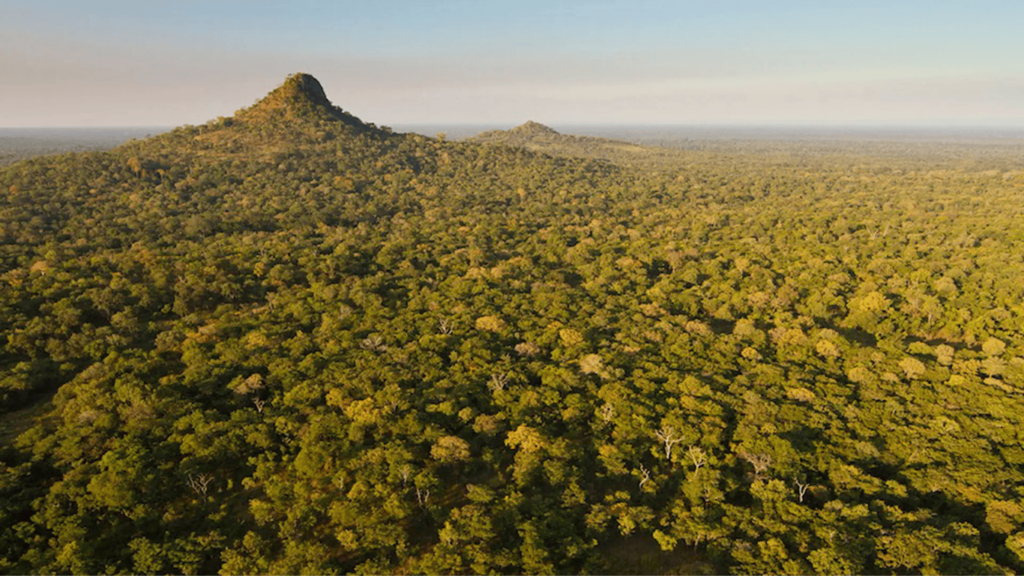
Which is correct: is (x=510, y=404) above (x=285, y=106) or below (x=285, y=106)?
below

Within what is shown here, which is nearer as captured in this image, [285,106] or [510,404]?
[510,404]

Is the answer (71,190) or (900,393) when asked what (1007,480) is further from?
(71,190)

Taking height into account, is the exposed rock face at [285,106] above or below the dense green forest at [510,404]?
above

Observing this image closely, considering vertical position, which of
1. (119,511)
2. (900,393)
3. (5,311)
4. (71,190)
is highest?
(71,190)

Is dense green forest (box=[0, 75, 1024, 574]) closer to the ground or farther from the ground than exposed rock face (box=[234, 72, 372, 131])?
closer to the ground

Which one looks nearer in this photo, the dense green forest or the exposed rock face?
the dense green forest

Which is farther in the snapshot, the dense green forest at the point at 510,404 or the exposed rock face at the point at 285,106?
the exposed rock face at the point at 285,106

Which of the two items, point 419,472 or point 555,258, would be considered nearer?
point 419,472

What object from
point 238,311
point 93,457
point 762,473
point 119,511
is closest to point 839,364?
point 762,473
